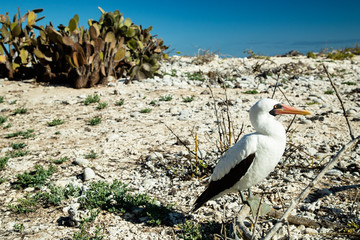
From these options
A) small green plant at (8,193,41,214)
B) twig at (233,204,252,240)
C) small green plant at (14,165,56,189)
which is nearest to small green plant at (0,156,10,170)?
small green plant at (14,165,56,189)

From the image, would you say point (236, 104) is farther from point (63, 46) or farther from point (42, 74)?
point (42, 74)

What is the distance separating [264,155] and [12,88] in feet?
28.1

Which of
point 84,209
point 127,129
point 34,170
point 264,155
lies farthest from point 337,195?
point 34,170

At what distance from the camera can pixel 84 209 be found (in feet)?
10.7

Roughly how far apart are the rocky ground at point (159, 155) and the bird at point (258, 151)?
329 millimetres

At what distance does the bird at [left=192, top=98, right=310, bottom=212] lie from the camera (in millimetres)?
2516

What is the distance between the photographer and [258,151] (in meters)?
2.53

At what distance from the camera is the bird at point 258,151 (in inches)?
99.0

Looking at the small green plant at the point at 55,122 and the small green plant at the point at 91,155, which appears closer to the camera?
the small green plant at the point at 91,155

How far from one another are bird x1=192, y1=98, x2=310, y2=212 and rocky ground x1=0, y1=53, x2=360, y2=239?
329 mm

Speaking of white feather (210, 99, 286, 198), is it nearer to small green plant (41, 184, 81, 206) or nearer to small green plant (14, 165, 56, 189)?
small green plant (41, 184, 81, 206)

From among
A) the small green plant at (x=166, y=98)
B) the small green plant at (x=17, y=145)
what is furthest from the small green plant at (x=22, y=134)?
the small green plant at (x=166, y=98)

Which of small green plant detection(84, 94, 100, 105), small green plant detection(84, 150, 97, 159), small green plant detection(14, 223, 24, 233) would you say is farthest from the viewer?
small green plant detection(84, 94, 100, 105)

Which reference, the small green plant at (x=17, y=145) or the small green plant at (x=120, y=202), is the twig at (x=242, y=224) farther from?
the small green plant at (x=17, y=145)
